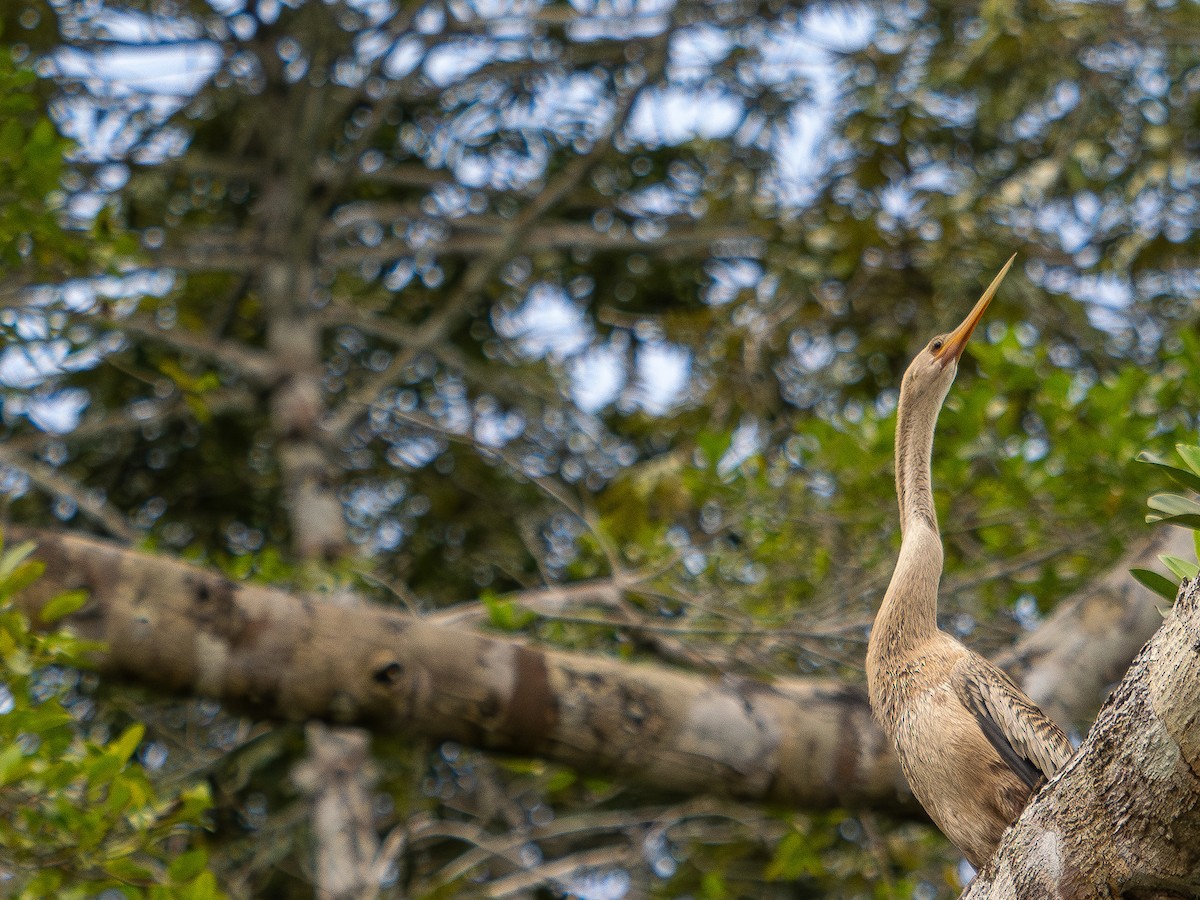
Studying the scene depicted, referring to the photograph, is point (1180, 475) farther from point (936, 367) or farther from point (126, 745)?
point (126, 745)

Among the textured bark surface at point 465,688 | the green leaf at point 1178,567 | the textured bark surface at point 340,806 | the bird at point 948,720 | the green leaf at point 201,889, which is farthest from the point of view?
the textured bark surface at point 340,806

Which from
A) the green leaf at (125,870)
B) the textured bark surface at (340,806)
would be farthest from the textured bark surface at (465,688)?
the textured bark surface at (340,806)

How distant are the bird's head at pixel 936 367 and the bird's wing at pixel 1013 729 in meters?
0.69

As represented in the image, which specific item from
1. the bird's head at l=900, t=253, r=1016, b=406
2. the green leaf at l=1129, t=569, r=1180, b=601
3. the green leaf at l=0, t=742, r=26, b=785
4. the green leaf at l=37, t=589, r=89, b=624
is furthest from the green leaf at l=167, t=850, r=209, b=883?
the green leaf at l=1129, t=569, r=1180, b=601

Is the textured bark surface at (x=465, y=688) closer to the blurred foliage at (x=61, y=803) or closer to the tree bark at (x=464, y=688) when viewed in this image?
the tree bark at (x=464, y=688)

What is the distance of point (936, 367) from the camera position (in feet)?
9.32

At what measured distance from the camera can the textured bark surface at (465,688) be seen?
134 inches

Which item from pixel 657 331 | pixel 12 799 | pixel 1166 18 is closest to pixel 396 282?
pixel 657 331

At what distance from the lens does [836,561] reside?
4539mm

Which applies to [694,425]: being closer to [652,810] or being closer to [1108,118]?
[652,810]

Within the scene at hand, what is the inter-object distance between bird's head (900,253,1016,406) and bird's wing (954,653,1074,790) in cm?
69

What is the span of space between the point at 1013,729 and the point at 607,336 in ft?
18.4

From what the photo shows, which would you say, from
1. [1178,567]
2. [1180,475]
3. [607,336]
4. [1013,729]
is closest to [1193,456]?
[1180,475]

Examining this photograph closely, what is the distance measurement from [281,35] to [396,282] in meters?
1.62
